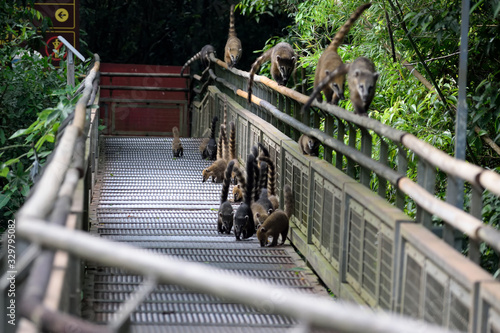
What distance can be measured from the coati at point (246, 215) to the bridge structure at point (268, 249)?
0.49ft

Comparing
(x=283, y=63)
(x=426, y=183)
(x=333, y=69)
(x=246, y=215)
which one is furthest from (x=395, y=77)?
(x=426, y=183)

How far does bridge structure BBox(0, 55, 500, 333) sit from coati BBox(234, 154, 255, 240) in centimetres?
Answer: 15

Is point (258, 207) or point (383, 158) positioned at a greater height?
point (383, 158)

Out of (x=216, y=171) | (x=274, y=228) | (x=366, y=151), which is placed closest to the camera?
(x=366, y=151)

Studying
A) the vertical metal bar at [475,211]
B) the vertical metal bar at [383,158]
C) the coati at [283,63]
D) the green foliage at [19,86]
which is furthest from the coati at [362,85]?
the green foliage at [19,86]

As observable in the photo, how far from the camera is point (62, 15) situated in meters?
12.4

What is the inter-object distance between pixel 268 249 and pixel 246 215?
1.15ft

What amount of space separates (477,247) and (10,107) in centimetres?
713

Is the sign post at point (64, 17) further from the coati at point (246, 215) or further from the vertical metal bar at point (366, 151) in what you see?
the vertical metal bar at point (366, 151)

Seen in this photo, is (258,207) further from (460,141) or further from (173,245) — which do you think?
(460,141)

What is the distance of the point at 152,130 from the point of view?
61.8 feet

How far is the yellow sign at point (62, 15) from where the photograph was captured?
12.4 metres

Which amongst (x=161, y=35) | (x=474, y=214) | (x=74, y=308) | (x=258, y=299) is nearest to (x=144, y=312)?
(x=74, y=308)

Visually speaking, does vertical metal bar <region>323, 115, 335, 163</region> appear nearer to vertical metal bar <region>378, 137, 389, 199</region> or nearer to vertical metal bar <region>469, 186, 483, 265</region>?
vertical metal bar <region>378, 137, 389, 199</region>
